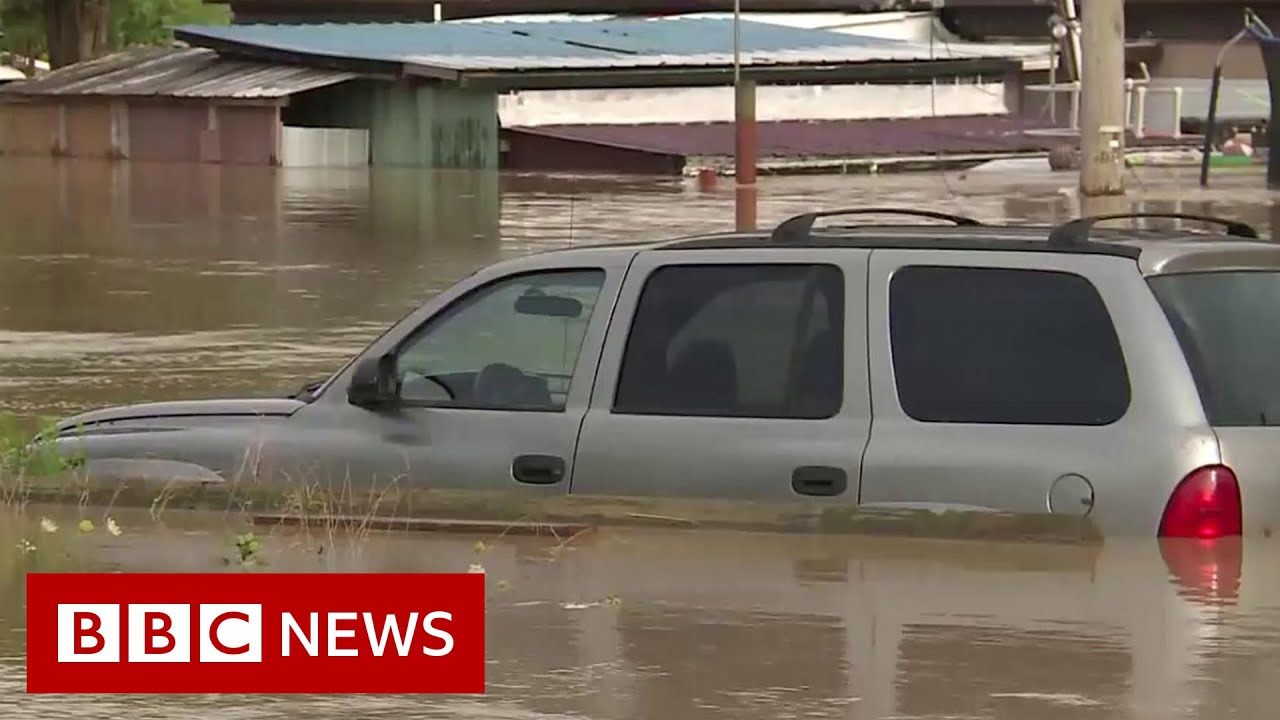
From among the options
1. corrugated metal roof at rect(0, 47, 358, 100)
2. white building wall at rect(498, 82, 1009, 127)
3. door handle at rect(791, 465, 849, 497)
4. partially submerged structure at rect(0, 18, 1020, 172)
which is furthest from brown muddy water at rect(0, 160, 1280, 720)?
corrugated metal roof at rect(0, 47, 358, 100)

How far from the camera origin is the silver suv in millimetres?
7375

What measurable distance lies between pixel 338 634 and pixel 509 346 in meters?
2.33

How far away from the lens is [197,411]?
9.22m

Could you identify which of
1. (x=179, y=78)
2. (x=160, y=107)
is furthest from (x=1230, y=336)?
(x=179, y=78)

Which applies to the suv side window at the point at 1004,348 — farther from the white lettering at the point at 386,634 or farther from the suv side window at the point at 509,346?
the white lettering at the point at 386,634

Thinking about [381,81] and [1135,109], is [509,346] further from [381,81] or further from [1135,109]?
[381,81]

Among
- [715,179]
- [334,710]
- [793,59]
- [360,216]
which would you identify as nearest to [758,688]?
[334,710]

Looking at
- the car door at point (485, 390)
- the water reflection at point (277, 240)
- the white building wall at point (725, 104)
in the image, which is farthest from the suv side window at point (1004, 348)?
the white building wall at point (725, 104)

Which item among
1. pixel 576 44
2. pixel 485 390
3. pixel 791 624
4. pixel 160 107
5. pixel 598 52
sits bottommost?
pixel 791 624

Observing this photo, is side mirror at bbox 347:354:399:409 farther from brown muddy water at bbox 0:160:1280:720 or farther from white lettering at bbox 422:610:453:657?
white lettering at bbox 422:610:453:657

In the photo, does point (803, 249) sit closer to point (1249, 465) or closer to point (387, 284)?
point (1249, 465)

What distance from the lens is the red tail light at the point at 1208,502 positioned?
7.25m

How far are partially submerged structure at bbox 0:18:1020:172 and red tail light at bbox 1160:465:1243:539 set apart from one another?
38.1 m

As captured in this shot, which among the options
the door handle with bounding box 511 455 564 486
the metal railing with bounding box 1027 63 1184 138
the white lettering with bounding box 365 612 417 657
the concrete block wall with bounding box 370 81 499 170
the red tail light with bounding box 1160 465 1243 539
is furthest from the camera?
the concrete block wall with bounding box 370 81 499 170
